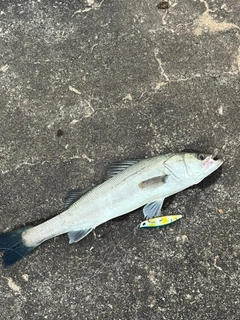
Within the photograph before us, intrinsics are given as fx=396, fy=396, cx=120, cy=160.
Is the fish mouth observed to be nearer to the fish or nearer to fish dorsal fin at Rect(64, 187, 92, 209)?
the fish

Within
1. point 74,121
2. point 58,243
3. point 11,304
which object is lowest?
point 11,304

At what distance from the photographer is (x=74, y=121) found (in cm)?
411

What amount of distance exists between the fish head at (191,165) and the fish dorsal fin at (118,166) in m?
0.36

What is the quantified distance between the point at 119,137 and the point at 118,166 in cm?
33

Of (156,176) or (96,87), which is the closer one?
(156,176)

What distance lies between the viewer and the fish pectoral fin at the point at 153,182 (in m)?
3.71

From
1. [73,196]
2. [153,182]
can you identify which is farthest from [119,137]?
[73,196]

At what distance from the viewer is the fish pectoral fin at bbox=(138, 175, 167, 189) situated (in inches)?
146

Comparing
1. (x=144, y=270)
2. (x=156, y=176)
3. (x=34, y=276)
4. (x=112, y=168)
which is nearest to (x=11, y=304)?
(x=34, y=276)

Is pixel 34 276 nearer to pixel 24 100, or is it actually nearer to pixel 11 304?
pixel 11 304

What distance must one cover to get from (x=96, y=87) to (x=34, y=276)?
79.5 inches

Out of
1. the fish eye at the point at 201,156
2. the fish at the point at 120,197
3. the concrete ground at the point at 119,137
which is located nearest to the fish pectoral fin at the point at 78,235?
the fish at the point at 120,197

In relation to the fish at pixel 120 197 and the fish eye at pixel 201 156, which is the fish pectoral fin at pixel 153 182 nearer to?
the fish at pixel 120 197

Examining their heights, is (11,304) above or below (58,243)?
below
